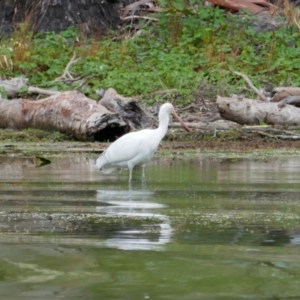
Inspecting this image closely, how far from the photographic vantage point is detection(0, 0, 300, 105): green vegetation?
68.4 ft

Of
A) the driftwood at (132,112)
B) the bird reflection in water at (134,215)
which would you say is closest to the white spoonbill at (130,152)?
the bird reflection in water at (134,215)

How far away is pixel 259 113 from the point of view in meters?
17.3

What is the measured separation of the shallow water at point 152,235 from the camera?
16.2 feet

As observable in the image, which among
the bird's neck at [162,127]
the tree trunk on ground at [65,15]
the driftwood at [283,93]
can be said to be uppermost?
the tree trunk on ground at [65,15]

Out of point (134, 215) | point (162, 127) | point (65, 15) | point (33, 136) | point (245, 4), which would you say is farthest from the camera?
point (245, 4)

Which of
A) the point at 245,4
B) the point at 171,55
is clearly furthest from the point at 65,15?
the point at 245,4

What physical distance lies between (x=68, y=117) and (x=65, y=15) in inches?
380

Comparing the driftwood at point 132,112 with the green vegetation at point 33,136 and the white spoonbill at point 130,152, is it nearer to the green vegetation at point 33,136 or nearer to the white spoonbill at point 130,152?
the green vegetation at point 33,136

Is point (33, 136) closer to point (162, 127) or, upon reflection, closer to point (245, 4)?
point (162, 127)

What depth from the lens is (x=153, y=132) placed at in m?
12.5

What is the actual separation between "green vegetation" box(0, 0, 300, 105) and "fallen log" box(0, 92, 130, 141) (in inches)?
95.5

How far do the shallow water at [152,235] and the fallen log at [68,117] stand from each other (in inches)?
166

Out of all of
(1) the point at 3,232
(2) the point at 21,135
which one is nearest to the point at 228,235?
(1) the point at 3,232

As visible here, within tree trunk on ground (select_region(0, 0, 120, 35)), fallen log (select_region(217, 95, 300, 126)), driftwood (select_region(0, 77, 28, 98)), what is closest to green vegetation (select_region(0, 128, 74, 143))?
driftwood (select_region(0, 77, 28, 98))
